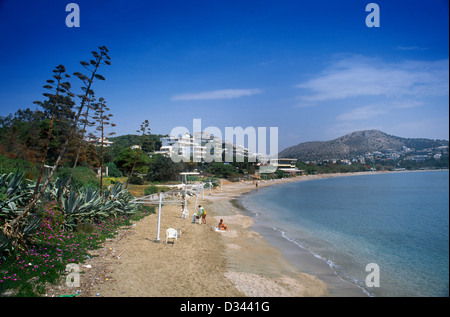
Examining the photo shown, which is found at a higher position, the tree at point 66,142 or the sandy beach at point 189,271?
the tree at point 66,142

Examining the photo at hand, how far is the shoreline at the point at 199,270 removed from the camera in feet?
20.7

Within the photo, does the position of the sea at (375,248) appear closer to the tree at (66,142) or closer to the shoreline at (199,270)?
the shoreline at (199,270)

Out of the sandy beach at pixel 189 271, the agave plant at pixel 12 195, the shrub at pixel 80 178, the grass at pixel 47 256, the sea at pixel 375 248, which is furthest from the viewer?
the shrub at pixel 80 178

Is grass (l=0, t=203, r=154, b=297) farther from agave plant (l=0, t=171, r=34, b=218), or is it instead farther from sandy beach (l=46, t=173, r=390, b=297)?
agave plant (l=0, t=171, r=34, b=218)

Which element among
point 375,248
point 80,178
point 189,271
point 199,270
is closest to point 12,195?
point 189,271

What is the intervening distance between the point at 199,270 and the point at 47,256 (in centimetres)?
405

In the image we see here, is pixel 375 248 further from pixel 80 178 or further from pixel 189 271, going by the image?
pixel 80 178

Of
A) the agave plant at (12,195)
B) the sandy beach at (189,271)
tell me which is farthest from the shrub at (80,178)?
the agave plant at (12,195)

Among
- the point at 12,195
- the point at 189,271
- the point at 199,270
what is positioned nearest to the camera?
the point at 12,195

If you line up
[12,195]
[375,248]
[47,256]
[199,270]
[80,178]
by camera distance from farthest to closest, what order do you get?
[80,178], [375,248], [199,270], [12,195], [47,256]

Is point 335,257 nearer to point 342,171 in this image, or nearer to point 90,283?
point 90,283

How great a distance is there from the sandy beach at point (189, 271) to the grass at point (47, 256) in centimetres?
36

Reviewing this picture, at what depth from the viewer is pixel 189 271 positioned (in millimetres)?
7812
